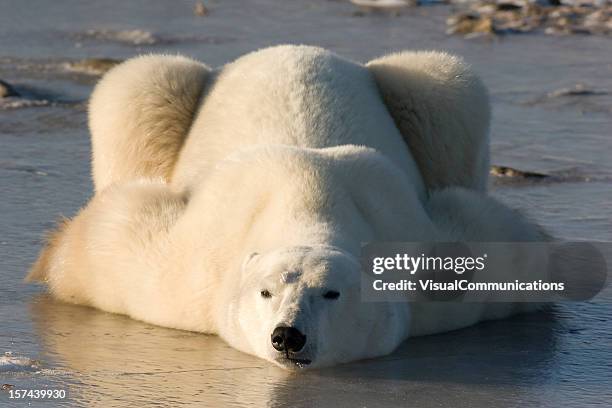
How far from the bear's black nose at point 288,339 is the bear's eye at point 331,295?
0.16m

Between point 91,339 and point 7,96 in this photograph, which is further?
point 7,96

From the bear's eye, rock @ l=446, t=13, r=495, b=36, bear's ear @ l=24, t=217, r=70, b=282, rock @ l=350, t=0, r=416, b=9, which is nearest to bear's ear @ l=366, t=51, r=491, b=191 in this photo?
bear's ear @ l=24, t=217, r=70, b=282

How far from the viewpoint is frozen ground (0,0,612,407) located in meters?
4.60

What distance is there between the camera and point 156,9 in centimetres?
1368

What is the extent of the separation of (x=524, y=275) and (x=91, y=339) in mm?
1708

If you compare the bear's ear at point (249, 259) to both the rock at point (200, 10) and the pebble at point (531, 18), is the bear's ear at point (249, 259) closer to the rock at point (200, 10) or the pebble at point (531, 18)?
the pebble at point (531, 18)

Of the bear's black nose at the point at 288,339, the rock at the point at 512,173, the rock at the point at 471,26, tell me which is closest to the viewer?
Answer: the bear's black nose at the point at 288,339

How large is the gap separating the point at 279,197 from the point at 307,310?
0.67 meters

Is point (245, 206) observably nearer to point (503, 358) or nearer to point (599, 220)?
point (503, 358)

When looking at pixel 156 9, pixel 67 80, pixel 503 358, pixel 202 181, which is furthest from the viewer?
pixel 156 9

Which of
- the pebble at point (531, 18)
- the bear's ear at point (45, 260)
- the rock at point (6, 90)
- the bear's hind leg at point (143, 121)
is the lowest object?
the pebble at point (531, 18)

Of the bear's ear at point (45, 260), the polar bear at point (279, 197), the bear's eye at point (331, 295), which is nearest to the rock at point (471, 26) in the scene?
the polar bear at point (279, 197)

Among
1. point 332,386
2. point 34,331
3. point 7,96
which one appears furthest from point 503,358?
point 7,96

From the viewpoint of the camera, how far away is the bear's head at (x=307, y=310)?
4434 millimetres
